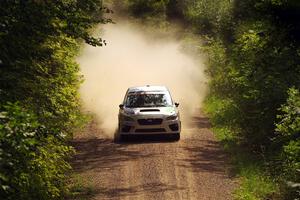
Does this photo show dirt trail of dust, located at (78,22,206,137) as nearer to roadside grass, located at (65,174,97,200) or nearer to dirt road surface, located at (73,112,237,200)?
dirt road surface, located at (73,112,237,200)

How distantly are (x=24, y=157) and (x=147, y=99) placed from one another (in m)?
11.2

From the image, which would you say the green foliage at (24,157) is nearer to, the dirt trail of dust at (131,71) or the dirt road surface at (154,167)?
the dirt road surface at (154,167)

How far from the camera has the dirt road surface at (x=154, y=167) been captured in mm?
14211

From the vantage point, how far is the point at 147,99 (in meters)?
20.8

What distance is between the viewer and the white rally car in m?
19.8

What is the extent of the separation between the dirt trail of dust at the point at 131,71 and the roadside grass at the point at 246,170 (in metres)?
4.60

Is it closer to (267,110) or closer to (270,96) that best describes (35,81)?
(270,96)

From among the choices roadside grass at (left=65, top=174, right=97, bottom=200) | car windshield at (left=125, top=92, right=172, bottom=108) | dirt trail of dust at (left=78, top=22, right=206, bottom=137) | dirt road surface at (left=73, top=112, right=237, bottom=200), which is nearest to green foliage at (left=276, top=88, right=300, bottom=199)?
dirt road surface at (left=73, top=112, right=237, bottom=200)

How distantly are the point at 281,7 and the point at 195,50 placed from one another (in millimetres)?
26401

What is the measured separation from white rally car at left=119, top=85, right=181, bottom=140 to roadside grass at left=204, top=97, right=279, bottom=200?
1.92 metres

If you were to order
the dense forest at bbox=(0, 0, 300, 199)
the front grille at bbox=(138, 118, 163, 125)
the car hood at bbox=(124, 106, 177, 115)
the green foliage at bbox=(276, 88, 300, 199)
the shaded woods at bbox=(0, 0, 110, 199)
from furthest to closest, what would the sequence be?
the car hood at bbox=(124, 106, 177, 115) → the front grille at bbox=(138, 118, 163, 125) → the green foliage at bbox=(276, 88, 300, 199) → the shaded woods at bbox=(0, 0, 110, 199) → the dense forest at bbox=(0, 0, 300, 199)

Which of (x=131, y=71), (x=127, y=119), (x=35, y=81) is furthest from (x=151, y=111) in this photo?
(x=131, y=71)

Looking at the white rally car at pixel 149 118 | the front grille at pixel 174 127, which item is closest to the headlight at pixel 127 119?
the white rally car at pixel 149 118

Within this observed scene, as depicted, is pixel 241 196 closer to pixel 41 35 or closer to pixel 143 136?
pixel 41 35
